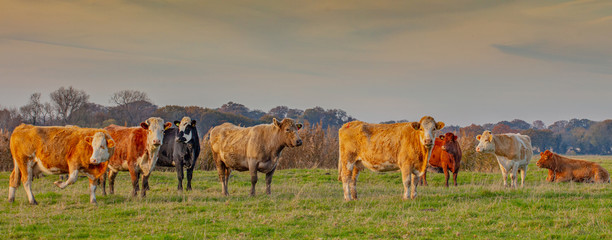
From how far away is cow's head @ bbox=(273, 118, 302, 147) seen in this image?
13398 millimetres

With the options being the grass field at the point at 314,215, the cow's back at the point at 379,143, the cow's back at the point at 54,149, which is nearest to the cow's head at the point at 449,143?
the grass field at the point at 314,215

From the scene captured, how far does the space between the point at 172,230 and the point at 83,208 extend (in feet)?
10.8


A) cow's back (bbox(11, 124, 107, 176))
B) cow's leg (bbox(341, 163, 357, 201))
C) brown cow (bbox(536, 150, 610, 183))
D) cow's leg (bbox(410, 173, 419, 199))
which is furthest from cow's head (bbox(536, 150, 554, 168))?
cow's back (bbox(11, 124, 107, 176))

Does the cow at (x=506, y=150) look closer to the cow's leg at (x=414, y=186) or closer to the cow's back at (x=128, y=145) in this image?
the cow's leg at (x=414, y=186)

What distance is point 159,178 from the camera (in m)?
17.9

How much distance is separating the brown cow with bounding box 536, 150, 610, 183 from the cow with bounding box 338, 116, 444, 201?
851 centimetres

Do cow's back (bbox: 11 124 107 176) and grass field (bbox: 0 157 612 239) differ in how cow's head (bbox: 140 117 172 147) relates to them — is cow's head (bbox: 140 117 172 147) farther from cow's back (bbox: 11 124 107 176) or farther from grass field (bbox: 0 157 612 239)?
grass field (bbox: 0 157 612 239)

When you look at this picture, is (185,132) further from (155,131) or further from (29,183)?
(29,183)

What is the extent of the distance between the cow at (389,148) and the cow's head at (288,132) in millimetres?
1233

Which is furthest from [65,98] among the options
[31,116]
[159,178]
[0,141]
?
[159,178]

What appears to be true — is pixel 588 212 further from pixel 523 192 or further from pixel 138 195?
pixel 138 195

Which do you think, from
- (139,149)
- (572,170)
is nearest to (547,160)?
(572,170)

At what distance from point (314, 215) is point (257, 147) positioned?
378 centimetres

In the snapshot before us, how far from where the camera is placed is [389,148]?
40.1 feet
